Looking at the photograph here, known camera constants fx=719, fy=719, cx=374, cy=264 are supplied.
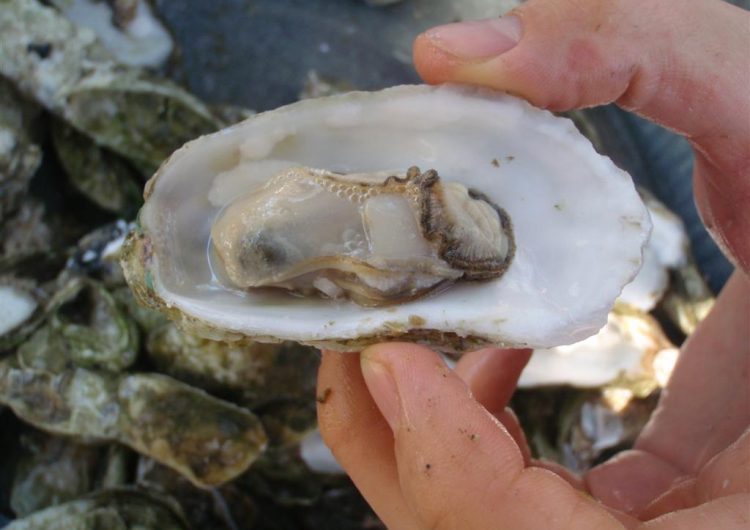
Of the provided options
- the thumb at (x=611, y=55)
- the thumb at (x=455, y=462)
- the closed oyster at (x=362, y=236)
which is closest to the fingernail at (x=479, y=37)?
the thumb at (x=611, y=55)

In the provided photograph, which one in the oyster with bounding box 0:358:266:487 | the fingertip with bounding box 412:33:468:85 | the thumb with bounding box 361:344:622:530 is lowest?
the oyster with bounding box 0:358:266:487

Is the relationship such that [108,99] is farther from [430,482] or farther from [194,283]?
[430,482]

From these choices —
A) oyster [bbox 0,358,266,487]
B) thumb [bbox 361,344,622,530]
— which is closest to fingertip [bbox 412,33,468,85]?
thumb [bbox 361,344,622,530]

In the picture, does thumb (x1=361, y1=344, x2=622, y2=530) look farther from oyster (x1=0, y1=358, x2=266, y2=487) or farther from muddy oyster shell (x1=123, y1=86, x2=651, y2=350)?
oyster (x1=0, y1=358, x2=266, y2=487)

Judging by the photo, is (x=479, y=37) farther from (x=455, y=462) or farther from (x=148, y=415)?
(x=148, y=415)

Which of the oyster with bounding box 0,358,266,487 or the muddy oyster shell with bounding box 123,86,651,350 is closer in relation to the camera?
the muddy oyster shell with bounding box 123,86,651,350

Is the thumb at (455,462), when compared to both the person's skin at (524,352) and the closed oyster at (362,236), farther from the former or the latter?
the closed oyster at (362,236)
